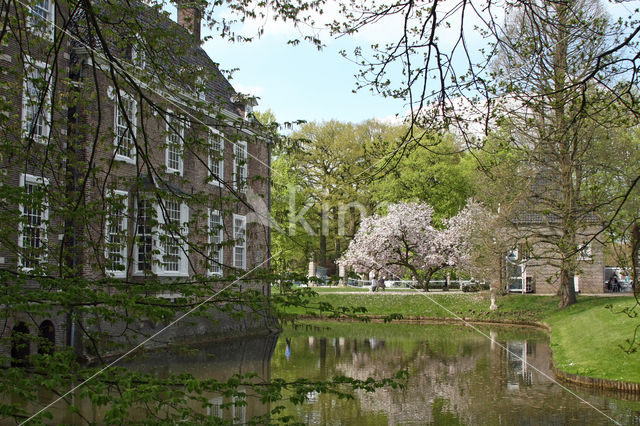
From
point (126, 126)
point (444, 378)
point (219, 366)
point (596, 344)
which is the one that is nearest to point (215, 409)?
point (219, 366)

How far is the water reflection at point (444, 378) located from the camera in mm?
10938

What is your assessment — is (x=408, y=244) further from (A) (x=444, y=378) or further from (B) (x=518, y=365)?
(A) (x=444, y=378)

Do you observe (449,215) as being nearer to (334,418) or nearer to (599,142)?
(599,142)

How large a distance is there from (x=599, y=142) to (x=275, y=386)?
72.8 ft

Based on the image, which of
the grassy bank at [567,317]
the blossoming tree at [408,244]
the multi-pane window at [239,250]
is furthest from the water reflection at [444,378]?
the blossoming tree at [408,244]

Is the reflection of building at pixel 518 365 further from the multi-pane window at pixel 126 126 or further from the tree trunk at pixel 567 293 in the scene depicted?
the multi-pane window at pixel 126 126

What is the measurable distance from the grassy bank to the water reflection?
81 centimetres

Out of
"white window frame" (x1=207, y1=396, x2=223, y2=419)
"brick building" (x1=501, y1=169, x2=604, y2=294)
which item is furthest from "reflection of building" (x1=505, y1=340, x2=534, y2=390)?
"white window frame" (x1=207, y1=396, x2=223, y2=419)

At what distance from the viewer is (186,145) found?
6.68 metres

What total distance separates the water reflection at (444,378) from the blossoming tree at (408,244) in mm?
13065

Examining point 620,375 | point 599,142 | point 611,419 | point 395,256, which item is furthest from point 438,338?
point 395,256

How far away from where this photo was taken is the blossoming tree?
1534 inches

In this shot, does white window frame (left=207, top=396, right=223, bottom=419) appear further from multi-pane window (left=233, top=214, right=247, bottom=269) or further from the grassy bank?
multi-pane window (left=233, top=214, right=247, bottom=269)

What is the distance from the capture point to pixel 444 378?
15.0m
